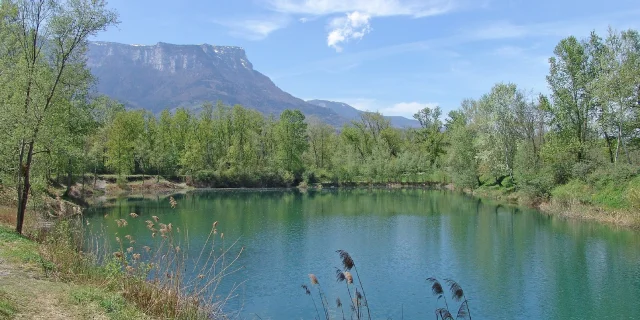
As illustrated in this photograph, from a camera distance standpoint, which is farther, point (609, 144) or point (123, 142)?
point (123, 142)

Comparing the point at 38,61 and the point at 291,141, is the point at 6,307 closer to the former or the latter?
the point at 38,61

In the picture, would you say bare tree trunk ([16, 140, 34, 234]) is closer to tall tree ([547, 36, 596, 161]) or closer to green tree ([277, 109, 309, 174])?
tall tree ([547, 36, 596, 161])

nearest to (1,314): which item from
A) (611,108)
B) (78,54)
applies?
(78,54)

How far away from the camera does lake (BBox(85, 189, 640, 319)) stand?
1877 centimetres

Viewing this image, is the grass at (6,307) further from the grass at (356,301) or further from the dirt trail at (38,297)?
the grass at (356,301)

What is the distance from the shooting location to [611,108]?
141 ft

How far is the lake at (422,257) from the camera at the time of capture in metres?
18.8

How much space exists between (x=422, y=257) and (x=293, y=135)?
213 ft

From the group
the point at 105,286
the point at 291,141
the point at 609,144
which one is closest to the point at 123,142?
the point at 291,141

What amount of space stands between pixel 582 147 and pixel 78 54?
47.8 metres

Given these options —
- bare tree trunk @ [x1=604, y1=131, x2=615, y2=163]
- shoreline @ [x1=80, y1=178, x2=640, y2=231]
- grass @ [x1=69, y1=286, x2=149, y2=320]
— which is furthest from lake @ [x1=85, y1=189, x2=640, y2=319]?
bare tree trunk @ [x1=604, y1=131, x2=615, y2=163]

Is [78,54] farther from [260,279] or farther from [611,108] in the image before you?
[611,108]

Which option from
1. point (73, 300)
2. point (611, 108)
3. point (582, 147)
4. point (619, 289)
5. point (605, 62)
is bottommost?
point (619, 289)

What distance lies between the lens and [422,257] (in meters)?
27.7
